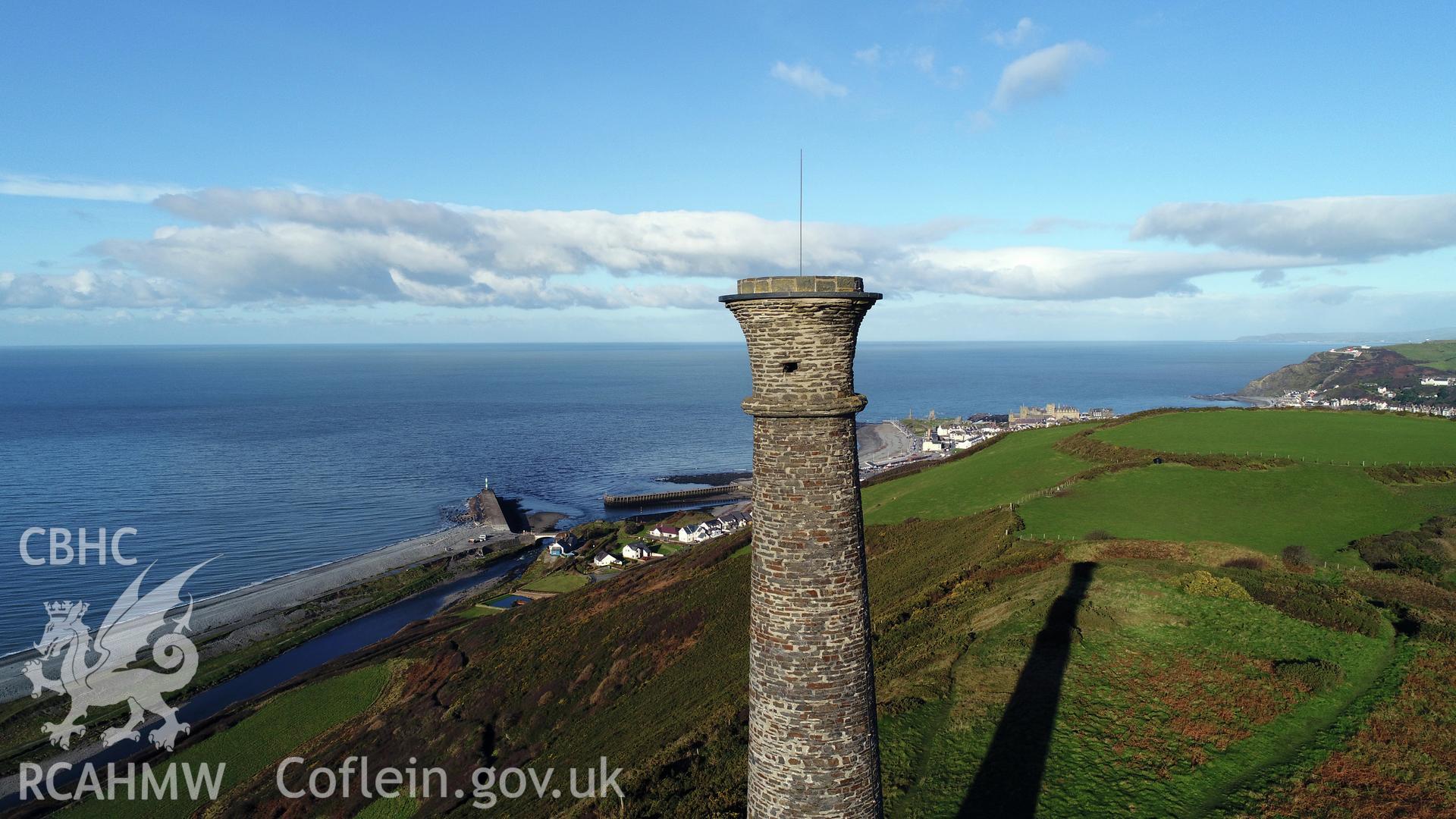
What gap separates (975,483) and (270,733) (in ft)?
125

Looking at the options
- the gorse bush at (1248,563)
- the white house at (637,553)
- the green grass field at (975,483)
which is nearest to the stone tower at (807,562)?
the gorse bush at (1248,563)

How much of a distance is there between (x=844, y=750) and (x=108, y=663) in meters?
53.2

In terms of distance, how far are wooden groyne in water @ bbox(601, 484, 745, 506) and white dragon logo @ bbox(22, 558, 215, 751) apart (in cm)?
4311

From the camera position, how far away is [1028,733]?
55.9ft

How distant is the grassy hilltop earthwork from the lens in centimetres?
1559

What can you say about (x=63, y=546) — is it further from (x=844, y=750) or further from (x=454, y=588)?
(x=844, y=750)

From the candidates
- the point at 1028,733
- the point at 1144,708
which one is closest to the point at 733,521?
the point at 1028,733

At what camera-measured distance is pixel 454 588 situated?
187ft

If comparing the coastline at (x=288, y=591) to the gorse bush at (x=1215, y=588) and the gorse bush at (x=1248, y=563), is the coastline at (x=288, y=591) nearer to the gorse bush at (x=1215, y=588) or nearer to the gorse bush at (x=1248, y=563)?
the gorse bush at (x=1215, y=588)

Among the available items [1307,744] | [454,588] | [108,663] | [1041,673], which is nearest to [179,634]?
[108,663]

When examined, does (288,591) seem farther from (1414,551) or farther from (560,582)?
(1414,551)

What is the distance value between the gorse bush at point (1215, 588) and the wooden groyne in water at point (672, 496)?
6890 centimetres

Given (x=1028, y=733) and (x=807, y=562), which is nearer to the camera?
(x=807, y=562)

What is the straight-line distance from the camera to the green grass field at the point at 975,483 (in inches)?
1511
